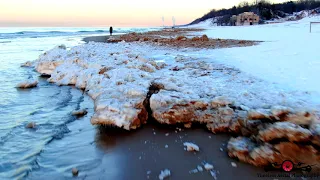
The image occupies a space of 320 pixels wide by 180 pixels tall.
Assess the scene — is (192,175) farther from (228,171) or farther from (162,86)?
(162,86)

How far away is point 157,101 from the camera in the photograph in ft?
14.1

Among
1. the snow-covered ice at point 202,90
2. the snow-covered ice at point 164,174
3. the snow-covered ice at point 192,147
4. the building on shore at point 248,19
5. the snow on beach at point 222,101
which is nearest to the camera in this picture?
the snow-covered ice at point 164,174

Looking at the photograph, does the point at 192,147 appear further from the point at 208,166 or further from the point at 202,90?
the point at 202,90

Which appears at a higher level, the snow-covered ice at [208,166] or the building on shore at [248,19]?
the building on shore at [248,19]

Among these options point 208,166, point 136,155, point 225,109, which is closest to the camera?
point 208,166

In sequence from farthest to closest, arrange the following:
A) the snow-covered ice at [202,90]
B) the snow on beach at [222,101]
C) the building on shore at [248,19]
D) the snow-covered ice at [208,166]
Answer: the building on shore at [248,19]
the snow-covered ice at [202,90]
the snow on beach at [222,101]
the snow-covered ice at [208,166]

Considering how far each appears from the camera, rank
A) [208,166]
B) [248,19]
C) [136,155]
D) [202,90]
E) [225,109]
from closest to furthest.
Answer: [208,166], [136,155], [225,109], [202,90], [248,19]

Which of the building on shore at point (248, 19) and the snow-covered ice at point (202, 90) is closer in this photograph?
the snow-covered ice at point (202, 90)

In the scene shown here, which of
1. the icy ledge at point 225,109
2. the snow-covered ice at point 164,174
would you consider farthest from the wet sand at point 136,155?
the icy ledge at point 225,109

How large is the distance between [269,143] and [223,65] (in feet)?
15.1

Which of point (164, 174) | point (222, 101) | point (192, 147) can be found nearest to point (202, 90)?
point (222, 101)

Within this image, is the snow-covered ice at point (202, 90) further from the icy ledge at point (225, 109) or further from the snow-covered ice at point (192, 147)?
the snow-covered ice at point (192, 147)

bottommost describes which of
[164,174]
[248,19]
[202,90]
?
[164,174]

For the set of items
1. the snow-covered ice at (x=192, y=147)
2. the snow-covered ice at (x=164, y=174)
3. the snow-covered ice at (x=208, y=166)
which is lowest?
the snow-covered ice at (x=164, y=174)
